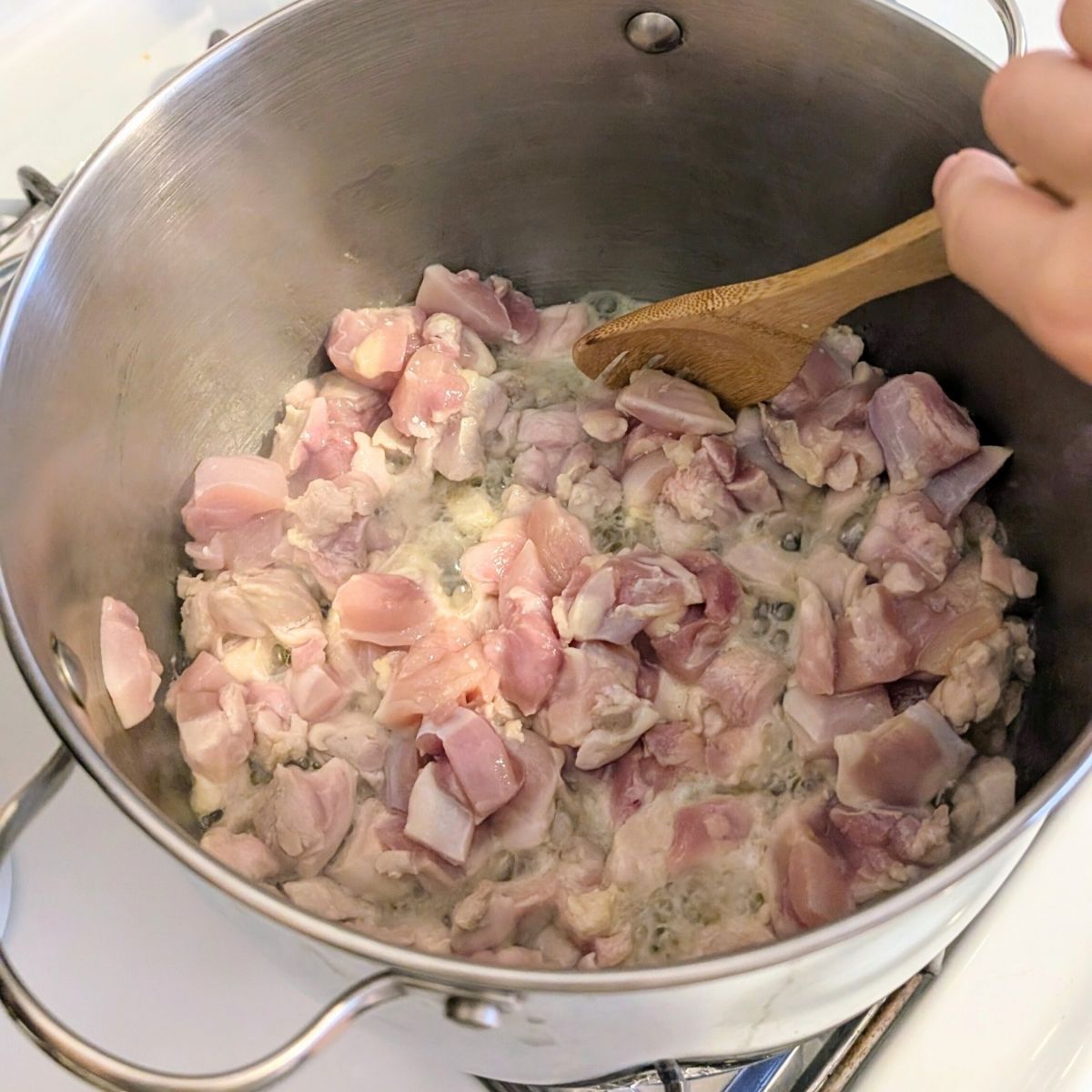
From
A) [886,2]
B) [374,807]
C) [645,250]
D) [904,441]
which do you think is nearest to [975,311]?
[904,441]

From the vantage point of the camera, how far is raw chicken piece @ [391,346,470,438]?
1.31 metres

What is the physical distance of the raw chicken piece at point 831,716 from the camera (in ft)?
3.58

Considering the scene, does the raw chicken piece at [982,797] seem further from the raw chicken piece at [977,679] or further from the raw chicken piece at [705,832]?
the raw chicken piece at [705,832]

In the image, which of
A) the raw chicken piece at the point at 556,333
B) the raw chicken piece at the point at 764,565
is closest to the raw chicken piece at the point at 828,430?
the raw chicken piece at the point at 764,565

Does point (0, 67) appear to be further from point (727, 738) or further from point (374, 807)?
point (727, 738)

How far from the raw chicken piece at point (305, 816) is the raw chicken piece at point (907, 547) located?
26.3 inches

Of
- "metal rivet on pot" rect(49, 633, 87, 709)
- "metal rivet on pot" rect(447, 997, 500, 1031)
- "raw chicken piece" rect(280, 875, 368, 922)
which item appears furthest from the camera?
"raw chicken piece" rect(280, 875, 368, 922)

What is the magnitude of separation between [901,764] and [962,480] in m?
0.36

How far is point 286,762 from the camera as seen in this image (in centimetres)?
114

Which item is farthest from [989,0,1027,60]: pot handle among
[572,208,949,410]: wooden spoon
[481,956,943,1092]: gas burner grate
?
[481,956,943,1092]: gas burner grate

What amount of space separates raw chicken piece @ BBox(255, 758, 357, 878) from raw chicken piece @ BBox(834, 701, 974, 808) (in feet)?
1.76

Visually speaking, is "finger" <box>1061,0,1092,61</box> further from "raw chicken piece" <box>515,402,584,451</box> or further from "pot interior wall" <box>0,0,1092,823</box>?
"raw chicken piece" <box>515,402,584,451</box>

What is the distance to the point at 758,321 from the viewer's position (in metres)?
1.11

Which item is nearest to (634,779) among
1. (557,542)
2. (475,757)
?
(475,757)
